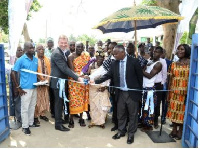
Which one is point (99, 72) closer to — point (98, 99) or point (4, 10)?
point (98, 99)

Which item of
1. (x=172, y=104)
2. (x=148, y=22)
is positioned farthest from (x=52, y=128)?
(x=148, y=22)

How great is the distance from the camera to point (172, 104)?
3.72 metres

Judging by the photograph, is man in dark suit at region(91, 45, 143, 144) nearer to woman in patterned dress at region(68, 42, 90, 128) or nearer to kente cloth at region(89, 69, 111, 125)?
kente cloth at region(89, 69, 111, 125)

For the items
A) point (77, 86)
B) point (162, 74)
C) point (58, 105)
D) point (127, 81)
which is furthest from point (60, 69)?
point (162, 74)

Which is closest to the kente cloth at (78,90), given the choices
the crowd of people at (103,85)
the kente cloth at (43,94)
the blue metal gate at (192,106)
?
the crowd of people at (103,85)

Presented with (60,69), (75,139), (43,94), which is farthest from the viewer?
(43,94)

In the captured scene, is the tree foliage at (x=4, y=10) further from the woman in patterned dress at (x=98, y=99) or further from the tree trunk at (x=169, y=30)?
the woman in patterned dress at (x=98, y=99)

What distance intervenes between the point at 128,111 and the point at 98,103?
80 centimetres

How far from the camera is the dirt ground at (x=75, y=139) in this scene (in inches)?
140

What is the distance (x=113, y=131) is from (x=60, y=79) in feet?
5.06

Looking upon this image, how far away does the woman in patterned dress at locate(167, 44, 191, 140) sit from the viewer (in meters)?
3.53

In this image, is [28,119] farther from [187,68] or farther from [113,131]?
[187,68]

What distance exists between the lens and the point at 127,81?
3551 millimetres

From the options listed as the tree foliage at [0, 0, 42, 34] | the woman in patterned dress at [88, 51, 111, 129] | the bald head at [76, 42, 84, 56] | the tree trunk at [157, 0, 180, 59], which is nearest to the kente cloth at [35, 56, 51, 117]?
the bald head at [76, 42, 84, 56]
